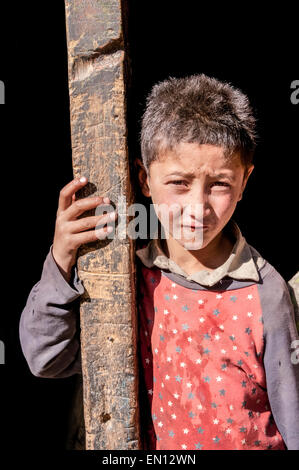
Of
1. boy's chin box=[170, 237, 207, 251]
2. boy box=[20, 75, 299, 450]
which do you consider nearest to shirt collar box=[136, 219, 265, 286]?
boy box=[20, 75, 299, 450]

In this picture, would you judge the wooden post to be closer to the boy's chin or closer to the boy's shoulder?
the boy's chin

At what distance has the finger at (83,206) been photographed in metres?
1.40

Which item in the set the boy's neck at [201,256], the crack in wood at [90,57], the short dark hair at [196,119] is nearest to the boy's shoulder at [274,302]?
the boy's neck at [201,256]

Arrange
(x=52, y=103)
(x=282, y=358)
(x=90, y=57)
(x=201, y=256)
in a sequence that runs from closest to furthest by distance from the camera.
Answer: (x=90, y=57) < (x=282, y=358) < (x=201, y=256) < (x=52, y=103)

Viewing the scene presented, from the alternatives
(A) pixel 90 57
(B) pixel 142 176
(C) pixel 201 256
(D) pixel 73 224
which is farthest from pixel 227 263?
(A) pixel 90 57

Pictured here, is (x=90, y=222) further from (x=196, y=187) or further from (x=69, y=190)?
(x=196, y=187)

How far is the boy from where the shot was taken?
140cm

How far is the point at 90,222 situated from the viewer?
4.65 feet

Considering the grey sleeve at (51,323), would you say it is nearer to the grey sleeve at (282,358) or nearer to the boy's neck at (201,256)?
the boy's neck at (201,256)

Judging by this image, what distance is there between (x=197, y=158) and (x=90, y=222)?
367 millimetres

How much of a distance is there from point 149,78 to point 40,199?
0.91 metres

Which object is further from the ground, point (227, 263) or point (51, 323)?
point (227, 263)

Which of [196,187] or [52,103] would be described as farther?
[52,103]
